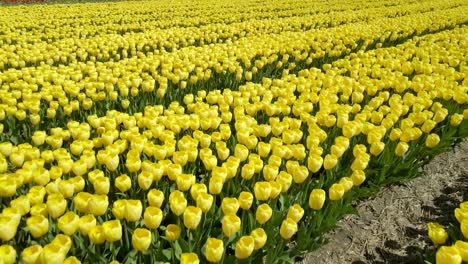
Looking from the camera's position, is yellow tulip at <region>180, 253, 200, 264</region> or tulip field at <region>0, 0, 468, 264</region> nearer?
yellow tulip at <region>180, 253, 200, 264</region>

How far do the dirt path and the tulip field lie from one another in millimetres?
213

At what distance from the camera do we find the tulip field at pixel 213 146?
2.50m

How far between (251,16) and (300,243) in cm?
1487

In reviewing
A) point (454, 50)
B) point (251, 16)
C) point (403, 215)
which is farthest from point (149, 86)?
point (251, 16)

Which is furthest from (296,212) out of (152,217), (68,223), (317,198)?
(68,223)

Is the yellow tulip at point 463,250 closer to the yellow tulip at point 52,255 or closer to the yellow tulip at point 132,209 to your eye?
the yellow tulip at point 132,209

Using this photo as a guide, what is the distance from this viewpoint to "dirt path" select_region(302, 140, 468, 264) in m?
3.34

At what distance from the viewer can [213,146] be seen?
4.06 metres

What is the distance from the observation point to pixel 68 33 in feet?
39.3

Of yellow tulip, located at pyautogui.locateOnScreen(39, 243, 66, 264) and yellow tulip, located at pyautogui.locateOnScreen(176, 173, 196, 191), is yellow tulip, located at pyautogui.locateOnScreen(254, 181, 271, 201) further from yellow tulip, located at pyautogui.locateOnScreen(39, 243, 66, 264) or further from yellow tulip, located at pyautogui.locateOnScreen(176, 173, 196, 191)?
yellow tulip, located at pyautogui.locateOnScreen(39, 243, 66, 264)

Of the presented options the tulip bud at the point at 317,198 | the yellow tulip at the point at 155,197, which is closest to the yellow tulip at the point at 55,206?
the yellow tulip at the point at 155,197

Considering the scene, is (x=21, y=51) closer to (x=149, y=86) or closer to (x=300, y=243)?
(x=149, y=86)

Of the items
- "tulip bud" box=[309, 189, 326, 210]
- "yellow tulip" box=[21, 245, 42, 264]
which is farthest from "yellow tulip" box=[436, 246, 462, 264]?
"yellow tulip" box=[21, 245, 42, 264]

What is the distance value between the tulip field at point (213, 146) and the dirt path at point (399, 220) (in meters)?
0.21
